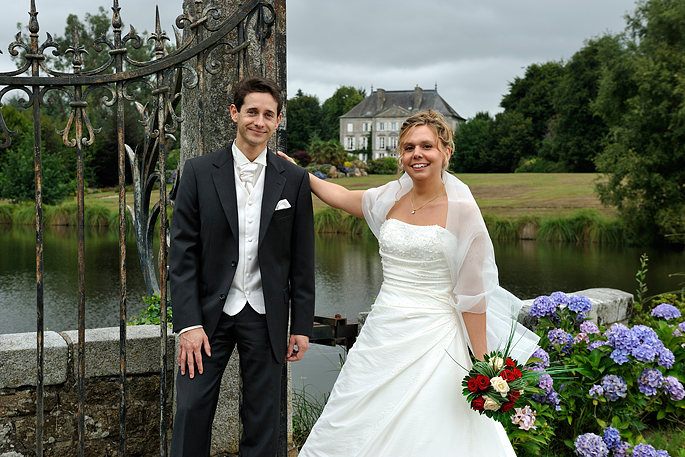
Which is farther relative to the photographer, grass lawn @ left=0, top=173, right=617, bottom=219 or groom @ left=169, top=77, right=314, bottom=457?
grass lawn @ left=0, top=173, right=617, bottom=219

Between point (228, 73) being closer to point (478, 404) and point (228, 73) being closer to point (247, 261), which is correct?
point (247, 261)

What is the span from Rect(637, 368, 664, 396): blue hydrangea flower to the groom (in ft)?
6.94

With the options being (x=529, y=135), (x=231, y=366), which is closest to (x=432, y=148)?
(x=231, y=366)

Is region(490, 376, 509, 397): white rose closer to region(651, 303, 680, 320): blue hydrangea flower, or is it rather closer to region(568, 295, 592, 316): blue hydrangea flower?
region(568, 295, 592, 316): blue hydrangea flower

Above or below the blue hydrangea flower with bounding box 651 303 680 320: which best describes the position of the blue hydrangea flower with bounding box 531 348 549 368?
below

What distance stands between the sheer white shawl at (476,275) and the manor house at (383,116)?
51.9m

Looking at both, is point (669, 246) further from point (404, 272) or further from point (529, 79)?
point (529, 79)

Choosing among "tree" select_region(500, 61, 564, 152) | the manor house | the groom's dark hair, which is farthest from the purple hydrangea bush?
the manor house

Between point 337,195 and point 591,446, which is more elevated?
point 337,195

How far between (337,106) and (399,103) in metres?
8.29

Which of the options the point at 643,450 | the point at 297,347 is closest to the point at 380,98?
the point at 643,450

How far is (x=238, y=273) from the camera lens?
2189mm

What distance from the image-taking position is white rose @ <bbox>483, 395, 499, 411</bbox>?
82.8 inches

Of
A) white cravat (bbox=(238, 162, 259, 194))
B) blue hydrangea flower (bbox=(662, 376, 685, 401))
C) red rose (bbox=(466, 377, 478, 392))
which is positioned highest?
white cravat (bbox=(238, 162, 259, 194))
